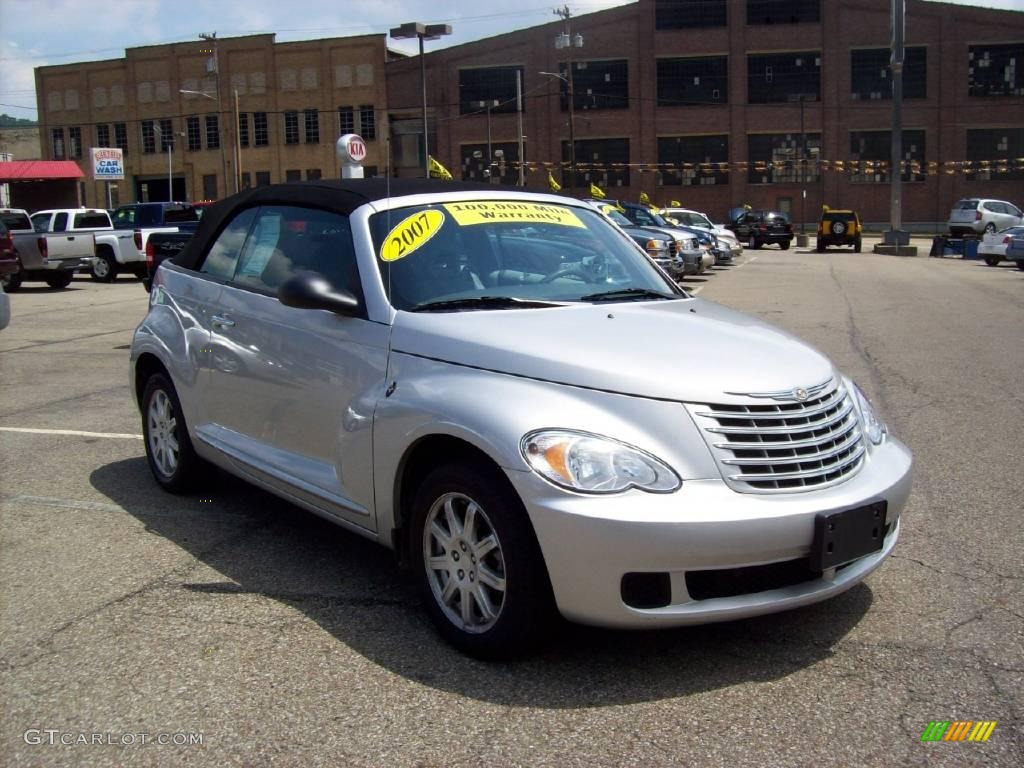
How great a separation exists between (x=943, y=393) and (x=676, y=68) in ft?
197

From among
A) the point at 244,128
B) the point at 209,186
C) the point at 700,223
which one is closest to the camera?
the point at 700,223

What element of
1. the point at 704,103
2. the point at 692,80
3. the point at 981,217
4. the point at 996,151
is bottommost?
the point at 981,217

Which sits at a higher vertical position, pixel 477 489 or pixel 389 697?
pixel 477 489

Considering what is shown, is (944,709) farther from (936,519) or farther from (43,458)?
(43,458)

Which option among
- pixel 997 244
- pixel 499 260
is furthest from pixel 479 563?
pixel 997 244

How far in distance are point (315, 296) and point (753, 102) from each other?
6492 cm

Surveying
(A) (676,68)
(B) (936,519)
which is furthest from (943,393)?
(A) (676,68)

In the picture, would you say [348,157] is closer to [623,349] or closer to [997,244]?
[623,349]

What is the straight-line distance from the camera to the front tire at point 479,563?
3.49 m

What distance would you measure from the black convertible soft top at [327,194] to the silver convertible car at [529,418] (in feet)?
0.07

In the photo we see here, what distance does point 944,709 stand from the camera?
333 cm

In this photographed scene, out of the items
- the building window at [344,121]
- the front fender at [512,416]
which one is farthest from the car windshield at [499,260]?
the building window at [344,121]

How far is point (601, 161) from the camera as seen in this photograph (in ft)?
221

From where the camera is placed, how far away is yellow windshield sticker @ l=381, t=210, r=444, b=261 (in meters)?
4.45
